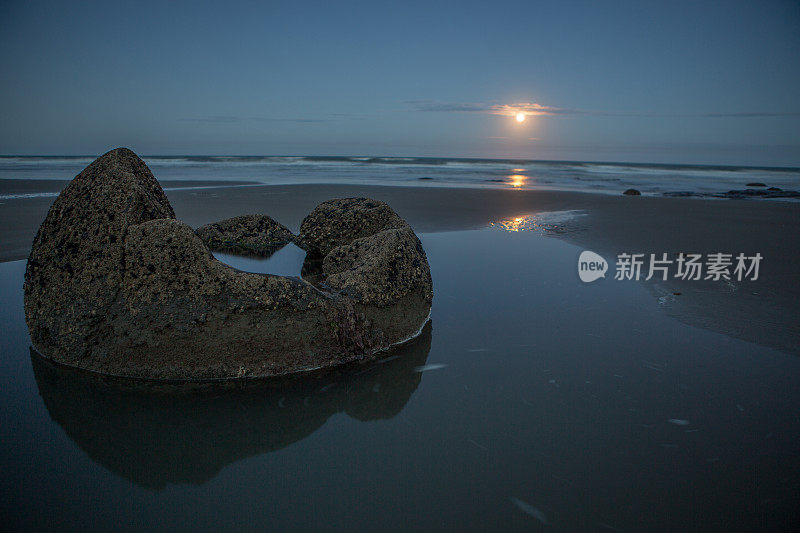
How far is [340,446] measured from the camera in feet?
7.61

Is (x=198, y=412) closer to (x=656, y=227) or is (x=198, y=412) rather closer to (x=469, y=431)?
(x=469, y=431)

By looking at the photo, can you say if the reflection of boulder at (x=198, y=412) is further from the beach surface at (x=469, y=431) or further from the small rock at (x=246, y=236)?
the small rock at (x=246, y=236)

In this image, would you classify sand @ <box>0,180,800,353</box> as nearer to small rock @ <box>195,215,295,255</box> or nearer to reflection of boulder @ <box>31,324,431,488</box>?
small rock @ <box>195,215,295,255</box>

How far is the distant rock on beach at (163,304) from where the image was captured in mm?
2842

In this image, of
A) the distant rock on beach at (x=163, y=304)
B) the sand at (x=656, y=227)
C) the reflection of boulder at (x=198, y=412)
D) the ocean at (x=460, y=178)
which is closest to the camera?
the reflection of boulder at (x=198, y=412)

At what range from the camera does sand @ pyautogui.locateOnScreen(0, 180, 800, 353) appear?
4.02 m

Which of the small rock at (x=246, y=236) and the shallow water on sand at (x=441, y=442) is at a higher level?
the small rock at (x=246, y=236)

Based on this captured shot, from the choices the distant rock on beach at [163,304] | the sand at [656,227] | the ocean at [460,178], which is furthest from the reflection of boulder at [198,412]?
the ocean at [460,178]

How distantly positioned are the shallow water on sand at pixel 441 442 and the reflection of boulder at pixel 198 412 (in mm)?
11

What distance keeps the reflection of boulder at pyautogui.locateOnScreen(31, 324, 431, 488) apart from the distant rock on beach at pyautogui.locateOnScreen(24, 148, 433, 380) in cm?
12

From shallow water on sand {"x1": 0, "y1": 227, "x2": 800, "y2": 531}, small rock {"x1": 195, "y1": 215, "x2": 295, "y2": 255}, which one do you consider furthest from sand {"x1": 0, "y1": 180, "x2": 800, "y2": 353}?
small rock {"x1": 195, "y1": 215, "x2": 295, "y2": 255}

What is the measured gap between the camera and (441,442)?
7.64 feet

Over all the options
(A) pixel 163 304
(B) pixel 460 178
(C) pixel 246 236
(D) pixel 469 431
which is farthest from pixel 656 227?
(B) pixel 460 178

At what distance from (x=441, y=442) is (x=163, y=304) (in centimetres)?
184
